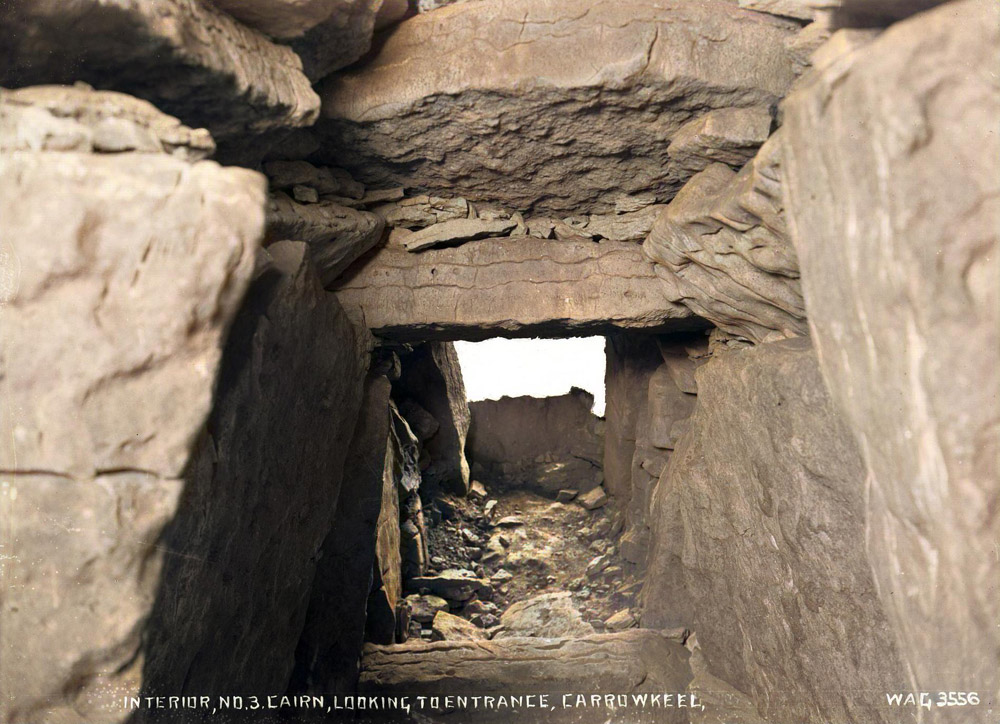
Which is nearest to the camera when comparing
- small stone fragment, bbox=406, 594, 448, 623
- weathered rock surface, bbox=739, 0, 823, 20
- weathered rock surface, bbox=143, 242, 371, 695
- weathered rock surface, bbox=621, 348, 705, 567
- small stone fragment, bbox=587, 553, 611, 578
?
weathered rock surface, bbox=143, 242, 371, 695

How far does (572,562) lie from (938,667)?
3703 millimetres

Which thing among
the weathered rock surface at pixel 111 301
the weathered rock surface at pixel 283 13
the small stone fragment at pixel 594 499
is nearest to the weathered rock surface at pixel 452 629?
the small stone fragment at pixel 594 499

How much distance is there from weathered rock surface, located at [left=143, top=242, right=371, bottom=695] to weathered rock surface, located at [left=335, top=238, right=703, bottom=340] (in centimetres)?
36

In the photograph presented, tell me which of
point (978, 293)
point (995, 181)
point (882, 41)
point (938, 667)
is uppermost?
point (882, 41)

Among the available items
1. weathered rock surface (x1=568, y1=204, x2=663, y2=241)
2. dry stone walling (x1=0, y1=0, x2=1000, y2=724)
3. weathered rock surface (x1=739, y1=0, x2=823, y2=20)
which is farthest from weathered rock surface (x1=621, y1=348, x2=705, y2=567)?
weathered rock surface (x1=739, y1=0, x2=823, y2=20)

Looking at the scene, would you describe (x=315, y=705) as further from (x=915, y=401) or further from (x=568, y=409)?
(x=568, y=409)

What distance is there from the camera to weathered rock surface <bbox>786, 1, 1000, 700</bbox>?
1.19m

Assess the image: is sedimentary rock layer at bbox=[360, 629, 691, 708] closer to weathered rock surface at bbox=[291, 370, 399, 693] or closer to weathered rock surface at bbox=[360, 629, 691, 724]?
weathered rock surface at bbox=[360, 629, 691, 724]

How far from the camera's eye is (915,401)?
50.3 inches

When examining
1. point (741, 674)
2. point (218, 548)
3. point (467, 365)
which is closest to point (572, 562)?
point (741, 674)

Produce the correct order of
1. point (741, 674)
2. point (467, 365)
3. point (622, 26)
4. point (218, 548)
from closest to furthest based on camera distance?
point (218, 548), point (622, 26), point (741, 674), point (467, 365)

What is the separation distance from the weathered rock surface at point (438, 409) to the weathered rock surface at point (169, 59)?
141 inches

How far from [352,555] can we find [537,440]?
307cm

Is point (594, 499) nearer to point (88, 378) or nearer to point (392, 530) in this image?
point (392, 530)
